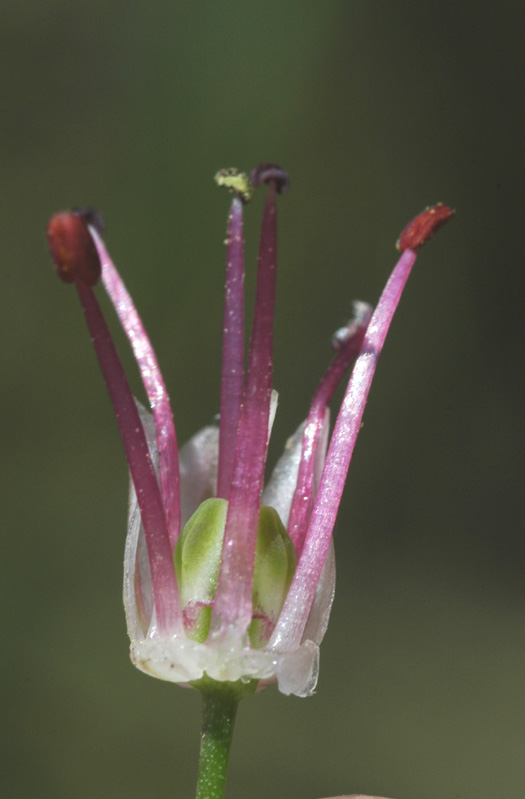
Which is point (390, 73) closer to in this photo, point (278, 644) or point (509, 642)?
point (509, 642)

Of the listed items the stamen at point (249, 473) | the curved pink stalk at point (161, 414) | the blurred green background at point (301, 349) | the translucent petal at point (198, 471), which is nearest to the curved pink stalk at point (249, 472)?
the stamen at point (249, 473)

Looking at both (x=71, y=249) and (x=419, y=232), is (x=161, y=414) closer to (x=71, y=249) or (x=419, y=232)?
(x=71, y=249)

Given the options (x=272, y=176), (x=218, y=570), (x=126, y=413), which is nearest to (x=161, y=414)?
(x=126, y=413)

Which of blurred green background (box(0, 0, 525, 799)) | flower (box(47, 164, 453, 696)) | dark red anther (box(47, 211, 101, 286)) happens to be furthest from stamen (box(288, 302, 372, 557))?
blurred green background (box(0, 0, 525, 799))

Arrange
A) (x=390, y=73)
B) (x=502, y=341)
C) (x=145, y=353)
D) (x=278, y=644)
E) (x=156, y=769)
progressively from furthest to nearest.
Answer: (x=390, y=73) < (x=502, y=341) < (x=156, y=769) < (x=145, y=353) < (x=278, y=644)

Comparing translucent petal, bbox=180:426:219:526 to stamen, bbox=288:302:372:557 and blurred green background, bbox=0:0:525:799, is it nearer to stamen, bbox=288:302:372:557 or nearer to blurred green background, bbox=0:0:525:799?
stamen, bbox=288:302:372:557

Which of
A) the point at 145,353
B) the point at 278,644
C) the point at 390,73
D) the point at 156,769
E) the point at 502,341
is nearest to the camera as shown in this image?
the point at 278,644

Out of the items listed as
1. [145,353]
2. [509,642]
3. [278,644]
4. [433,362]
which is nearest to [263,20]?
[433,362]

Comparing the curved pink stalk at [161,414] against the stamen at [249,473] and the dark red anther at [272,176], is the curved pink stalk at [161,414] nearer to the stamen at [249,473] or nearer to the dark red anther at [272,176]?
the stamen at [249,473]
